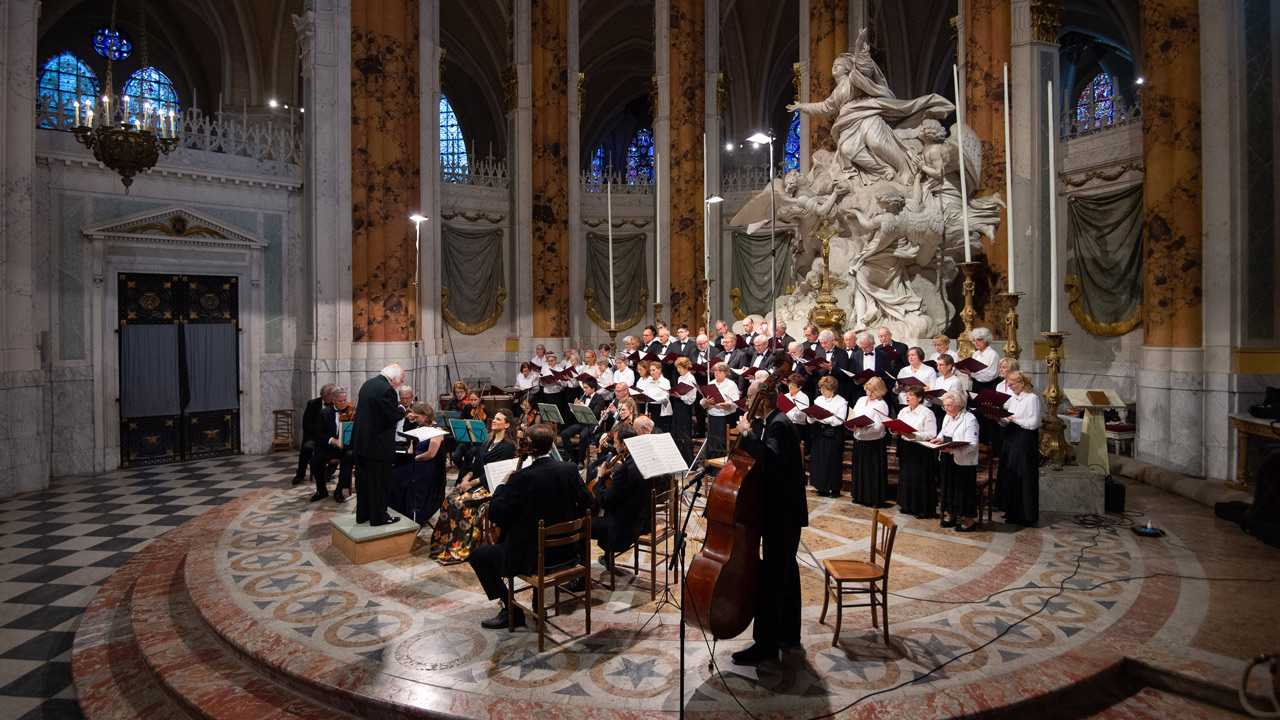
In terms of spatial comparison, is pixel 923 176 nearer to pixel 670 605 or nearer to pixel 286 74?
pixel 670 605

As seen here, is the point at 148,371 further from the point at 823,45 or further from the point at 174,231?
the point at 823,45

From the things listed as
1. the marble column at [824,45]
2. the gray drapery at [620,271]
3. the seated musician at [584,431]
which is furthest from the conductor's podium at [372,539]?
the marble column at [824,45]

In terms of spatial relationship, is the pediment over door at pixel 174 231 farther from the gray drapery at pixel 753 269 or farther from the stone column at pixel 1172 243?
the stone column at pixel 1172 243

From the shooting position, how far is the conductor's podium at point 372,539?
19.0 feet

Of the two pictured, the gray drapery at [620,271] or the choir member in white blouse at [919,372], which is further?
the gray drapery at [620,271]

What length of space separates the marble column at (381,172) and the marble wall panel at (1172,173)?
10762 millimetres

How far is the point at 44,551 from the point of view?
676cm

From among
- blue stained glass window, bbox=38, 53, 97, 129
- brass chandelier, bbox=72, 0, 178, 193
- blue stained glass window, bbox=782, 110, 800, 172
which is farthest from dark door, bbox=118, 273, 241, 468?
blue stained glass window, bbox=782, 110, 800, 172

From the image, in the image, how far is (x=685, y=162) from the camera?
14469 mm

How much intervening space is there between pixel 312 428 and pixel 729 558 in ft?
21.2

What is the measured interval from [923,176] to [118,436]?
496 inches

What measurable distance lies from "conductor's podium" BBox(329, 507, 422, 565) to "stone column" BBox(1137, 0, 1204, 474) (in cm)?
863

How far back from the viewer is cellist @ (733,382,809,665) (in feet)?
12.7

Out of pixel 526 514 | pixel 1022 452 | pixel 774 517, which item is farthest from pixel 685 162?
pixel 774 517
